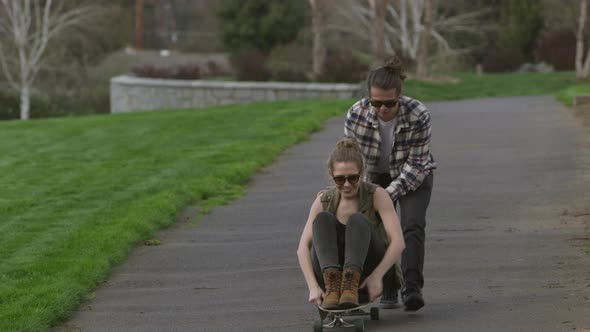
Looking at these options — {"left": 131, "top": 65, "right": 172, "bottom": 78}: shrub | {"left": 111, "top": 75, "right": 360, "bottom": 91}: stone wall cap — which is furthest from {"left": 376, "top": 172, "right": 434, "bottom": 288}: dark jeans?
{"left": 131, "top": 65, "right": 172, "bottom": 78}: shrub

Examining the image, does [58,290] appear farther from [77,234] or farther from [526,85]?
[526,85]

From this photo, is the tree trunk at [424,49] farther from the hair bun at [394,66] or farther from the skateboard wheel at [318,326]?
the skateboard wheel at [318,326]

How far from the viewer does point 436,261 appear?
891 centimetres

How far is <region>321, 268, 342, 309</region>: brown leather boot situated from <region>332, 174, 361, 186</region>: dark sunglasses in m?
0.48

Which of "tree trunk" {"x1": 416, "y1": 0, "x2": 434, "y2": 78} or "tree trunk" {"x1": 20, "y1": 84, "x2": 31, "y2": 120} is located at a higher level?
"tree trunk" {"x1": 416, "y1": 0, "x2": 434, "y2": 78}

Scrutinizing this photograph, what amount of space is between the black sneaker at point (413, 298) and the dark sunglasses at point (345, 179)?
883 mm

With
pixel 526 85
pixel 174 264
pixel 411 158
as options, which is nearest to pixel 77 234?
pixel 174 264

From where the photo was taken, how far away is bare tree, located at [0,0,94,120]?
49.8 metres

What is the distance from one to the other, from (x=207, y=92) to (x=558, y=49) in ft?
69.8

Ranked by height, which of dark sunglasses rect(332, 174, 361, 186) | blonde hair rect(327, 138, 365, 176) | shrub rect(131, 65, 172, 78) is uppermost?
blonde hair rect(327, 138, 365, 176)

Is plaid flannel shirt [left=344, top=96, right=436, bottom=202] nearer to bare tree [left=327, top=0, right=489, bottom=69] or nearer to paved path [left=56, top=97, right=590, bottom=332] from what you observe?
paved path [left=56, top=97, right=590, bottom=332]

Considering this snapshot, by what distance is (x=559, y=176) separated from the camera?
13.5m

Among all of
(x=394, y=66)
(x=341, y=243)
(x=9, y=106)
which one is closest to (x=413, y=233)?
(x=341, y=243)

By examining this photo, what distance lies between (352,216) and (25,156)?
11921mm
